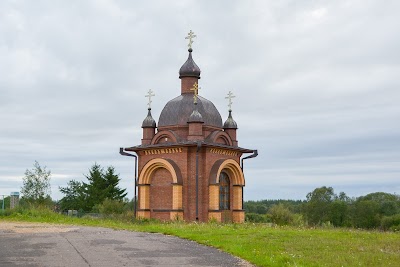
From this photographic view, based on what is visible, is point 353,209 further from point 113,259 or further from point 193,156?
point 113,259

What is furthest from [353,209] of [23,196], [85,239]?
[85,239]

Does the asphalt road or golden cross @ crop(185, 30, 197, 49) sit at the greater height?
golden cross @ crop(185, 30, 197, 49)

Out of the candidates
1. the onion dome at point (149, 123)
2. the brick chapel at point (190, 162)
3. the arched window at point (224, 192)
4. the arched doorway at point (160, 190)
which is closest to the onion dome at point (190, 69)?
the brick chapel at point (190, 162)

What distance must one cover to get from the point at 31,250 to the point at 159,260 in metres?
3.23

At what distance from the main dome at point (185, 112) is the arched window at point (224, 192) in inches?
116

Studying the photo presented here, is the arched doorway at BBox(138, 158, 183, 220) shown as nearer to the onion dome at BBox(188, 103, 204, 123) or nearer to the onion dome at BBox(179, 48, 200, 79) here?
the onion dome at BBox(188, 103, 204, 123)

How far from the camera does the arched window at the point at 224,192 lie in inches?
1186

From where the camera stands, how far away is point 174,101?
Result: 30.9 m

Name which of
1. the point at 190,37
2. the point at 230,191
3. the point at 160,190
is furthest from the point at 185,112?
the point at 230,191

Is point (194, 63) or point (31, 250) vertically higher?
point (194, 63)

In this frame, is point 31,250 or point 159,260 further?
point 31,250

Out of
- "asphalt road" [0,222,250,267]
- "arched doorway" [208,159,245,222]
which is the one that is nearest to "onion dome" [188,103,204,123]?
"arched doorway" [208,159,245,222]

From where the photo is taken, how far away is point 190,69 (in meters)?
31.3

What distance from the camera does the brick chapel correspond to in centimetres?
2841
